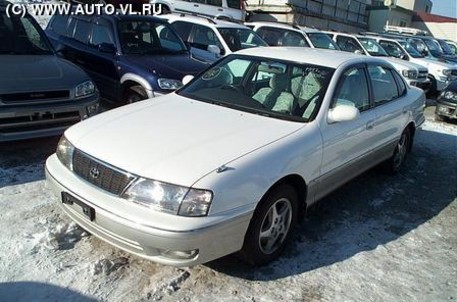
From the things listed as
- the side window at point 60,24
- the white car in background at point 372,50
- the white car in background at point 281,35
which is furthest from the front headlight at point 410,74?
the side window at point 60,24

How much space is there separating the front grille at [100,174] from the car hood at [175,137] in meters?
0.04

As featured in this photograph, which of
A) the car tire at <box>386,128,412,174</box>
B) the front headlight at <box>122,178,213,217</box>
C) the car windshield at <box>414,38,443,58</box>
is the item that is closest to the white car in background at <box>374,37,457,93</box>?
the car windshield at <box>414,38,443,58</box>

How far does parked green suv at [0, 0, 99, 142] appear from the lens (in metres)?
4.67

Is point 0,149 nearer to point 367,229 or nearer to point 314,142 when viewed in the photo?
point 314,142

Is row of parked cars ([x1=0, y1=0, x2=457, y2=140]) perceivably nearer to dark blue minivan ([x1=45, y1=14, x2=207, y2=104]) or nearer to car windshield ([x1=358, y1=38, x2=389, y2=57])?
dark blue minivan ([x1=45, y1=14, x2=207, y2=104])

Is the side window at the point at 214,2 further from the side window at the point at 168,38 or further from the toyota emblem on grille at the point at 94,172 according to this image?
the toyota emblem on grille at the point at 94,172

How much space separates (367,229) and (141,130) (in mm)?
2298

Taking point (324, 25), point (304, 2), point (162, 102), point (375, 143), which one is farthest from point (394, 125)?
point (324, 25)

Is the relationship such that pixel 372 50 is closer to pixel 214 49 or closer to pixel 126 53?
pixel 214 49

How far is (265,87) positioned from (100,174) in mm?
1787

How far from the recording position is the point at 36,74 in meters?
5.12

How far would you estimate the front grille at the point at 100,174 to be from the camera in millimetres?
2902

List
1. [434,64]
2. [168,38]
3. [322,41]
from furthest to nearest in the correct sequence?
[434,64] < [322,41] < [168,38]

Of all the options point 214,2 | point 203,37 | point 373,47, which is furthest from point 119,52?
point 214,2
